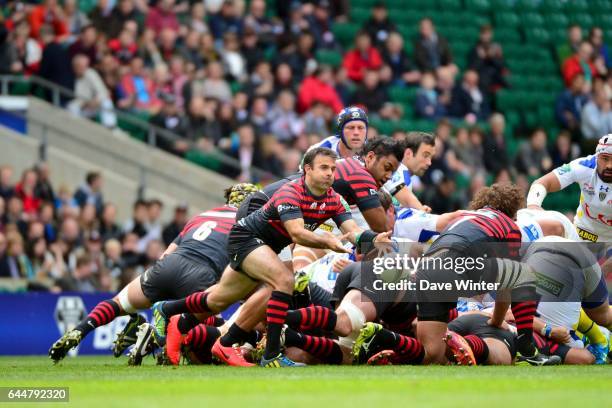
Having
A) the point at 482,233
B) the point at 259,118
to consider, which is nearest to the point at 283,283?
the point at 482,233

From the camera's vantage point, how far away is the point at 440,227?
12.6 m

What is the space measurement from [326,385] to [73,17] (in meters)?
12.5

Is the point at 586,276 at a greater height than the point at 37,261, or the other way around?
the point at 586,276

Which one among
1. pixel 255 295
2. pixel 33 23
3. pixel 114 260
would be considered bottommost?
pixel 114 260

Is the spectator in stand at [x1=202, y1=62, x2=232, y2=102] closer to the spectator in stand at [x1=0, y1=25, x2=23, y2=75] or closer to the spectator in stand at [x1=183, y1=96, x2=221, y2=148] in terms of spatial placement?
the spectator in stand at [x1=183, y1=96, x2=221, y2=148]

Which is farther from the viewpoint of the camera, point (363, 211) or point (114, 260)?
point (114, 260)

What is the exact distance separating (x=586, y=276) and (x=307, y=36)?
1072cm

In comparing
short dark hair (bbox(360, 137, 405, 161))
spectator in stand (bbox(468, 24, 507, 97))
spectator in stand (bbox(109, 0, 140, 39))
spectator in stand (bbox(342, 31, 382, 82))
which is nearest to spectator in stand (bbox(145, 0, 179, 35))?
spectator in stand (bbox(109, 0, 140, 39))

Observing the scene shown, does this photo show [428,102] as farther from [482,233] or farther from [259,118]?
[482,233]

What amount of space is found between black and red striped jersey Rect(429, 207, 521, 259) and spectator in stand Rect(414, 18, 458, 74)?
11800mm

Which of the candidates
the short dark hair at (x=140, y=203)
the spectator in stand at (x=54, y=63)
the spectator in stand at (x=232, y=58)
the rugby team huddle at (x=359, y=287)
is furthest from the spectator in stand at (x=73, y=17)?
the rugby team huddle at (x=359, y=287)

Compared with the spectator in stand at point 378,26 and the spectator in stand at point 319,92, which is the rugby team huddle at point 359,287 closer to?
the spectator in stand at point 319,92

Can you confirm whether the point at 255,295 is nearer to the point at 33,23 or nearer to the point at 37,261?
the point at 37,261

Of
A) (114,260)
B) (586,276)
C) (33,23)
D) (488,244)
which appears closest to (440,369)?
(488,244)
